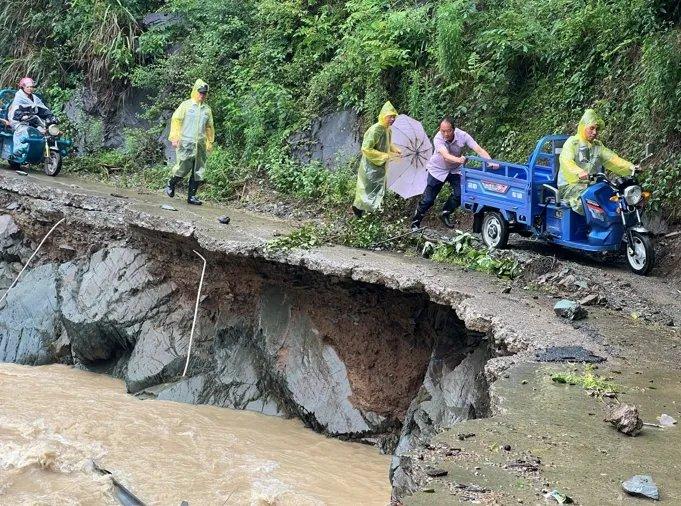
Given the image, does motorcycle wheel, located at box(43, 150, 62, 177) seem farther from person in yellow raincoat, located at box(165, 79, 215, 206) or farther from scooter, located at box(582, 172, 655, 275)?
scooter, located at box(582, 172, 655, 275)

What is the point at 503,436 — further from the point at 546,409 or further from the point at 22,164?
the point at 22,164

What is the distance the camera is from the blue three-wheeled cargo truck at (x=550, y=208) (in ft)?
29.2

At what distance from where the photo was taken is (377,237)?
35.2 feet

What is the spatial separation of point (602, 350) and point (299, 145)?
374 inches

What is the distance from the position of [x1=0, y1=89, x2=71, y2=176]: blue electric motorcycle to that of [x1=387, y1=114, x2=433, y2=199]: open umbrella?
7.16 metres

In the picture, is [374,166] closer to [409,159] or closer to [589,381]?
[409,159]

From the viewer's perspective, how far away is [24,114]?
50.6 ft

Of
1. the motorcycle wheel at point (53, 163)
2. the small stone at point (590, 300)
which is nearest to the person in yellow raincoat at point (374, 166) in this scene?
the small stone at point (590, 300)

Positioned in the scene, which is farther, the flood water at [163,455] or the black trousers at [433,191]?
the black trousers at [433,191]

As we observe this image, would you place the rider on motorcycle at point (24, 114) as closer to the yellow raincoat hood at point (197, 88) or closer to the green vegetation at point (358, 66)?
the green vegetation at point (358, 66)

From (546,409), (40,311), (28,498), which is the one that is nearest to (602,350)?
(546,409)

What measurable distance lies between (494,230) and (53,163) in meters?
9.25

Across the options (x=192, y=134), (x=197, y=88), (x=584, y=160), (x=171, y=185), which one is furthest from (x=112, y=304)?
(x=584, y=160)

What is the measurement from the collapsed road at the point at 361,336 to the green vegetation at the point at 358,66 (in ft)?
7.68
